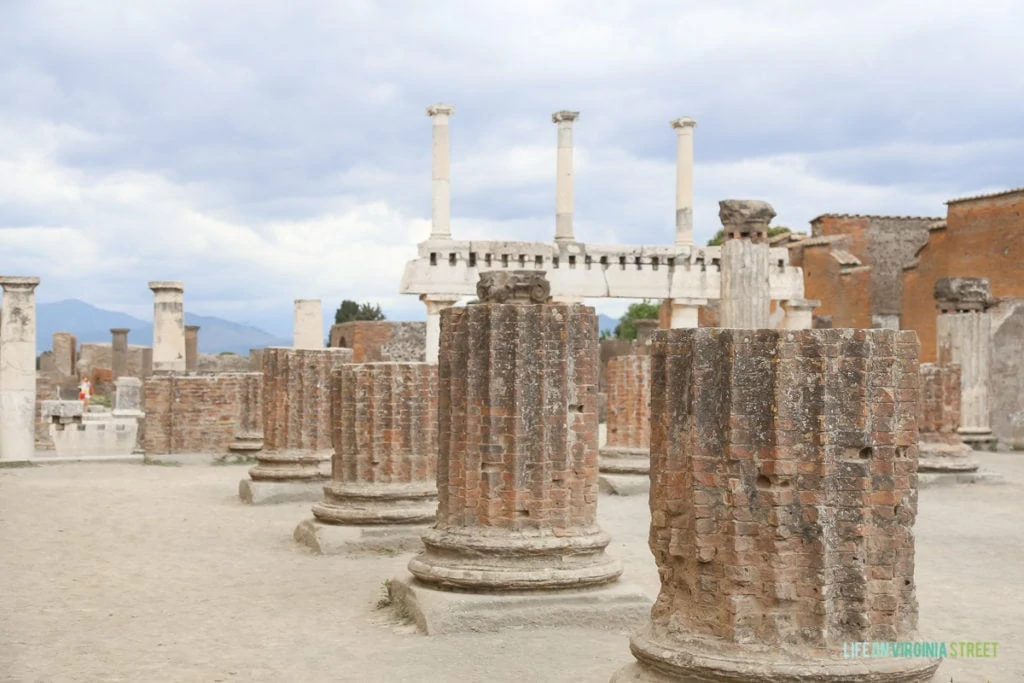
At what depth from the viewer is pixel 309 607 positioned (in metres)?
8.40

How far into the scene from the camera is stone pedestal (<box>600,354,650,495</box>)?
15594mm

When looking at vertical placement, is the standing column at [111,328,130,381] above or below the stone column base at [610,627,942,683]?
above

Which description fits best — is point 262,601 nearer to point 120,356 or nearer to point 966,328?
point 966,328

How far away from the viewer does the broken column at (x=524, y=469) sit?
759cm

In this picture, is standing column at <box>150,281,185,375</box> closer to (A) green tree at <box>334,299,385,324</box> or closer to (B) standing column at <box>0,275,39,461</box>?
(B) standing column at <box>0,275,39,461</box>

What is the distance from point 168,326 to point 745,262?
37.0 feet

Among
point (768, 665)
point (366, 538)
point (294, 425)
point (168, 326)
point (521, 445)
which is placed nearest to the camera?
point (768, 665)

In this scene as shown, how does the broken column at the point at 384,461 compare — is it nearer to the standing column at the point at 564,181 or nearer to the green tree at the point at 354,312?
the standing column at the point at 564,181

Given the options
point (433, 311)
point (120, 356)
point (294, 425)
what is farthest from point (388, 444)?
point (120, 356)

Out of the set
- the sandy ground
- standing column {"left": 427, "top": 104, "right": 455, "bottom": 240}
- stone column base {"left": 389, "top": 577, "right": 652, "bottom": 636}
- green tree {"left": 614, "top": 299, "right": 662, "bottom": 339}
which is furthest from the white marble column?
green tree {"left": 614, "top": 299, "right": 662, "bottom": 339}

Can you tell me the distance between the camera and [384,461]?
424 inches

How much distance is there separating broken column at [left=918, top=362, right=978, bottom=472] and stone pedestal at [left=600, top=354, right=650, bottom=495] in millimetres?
4034

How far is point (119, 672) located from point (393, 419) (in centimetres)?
439

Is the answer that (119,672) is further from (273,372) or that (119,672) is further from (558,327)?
(273,372)
